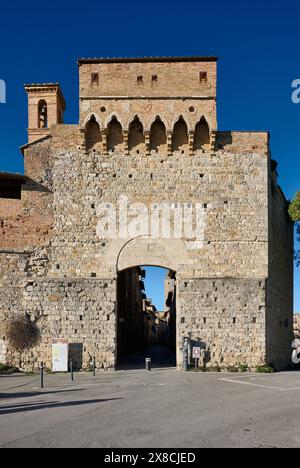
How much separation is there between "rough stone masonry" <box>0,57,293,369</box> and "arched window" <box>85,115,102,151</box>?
43mm

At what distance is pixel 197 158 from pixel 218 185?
143cm

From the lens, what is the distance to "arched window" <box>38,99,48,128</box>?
1046 inches

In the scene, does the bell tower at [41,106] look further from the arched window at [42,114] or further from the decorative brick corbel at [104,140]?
the decorative brick corbel at [104,140]

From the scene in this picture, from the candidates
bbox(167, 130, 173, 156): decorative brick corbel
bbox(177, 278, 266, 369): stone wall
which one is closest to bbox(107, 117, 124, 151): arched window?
bbox(167, 130, 173, 156): decorative brick corbel

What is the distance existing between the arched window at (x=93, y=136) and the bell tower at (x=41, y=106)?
17.4 ft

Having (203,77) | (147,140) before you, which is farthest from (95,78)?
(203,77)

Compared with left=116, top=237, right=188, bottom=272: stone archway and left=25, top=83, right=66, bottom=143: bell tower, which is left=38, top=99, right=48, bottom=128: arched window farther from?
left=116, top=237, right=188, bottom=272: stone archway

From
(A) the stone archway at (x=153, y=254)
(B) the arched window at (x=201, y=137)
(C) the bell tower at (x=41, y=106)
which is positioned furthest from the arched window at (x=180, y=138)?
(C) the bell tower at (x=41, y=106)

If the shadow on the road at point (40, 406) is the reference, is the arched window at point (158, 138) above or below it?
above

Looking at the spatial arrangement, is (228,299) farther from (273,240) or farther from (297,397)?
(297,397)

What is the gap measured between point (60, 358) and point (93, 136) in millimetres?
9140

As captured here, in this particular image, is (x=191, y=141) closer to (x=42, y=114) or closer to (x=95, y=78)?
(x=95, y=78)

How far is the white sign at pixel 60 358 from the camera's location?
1952 centimetres
